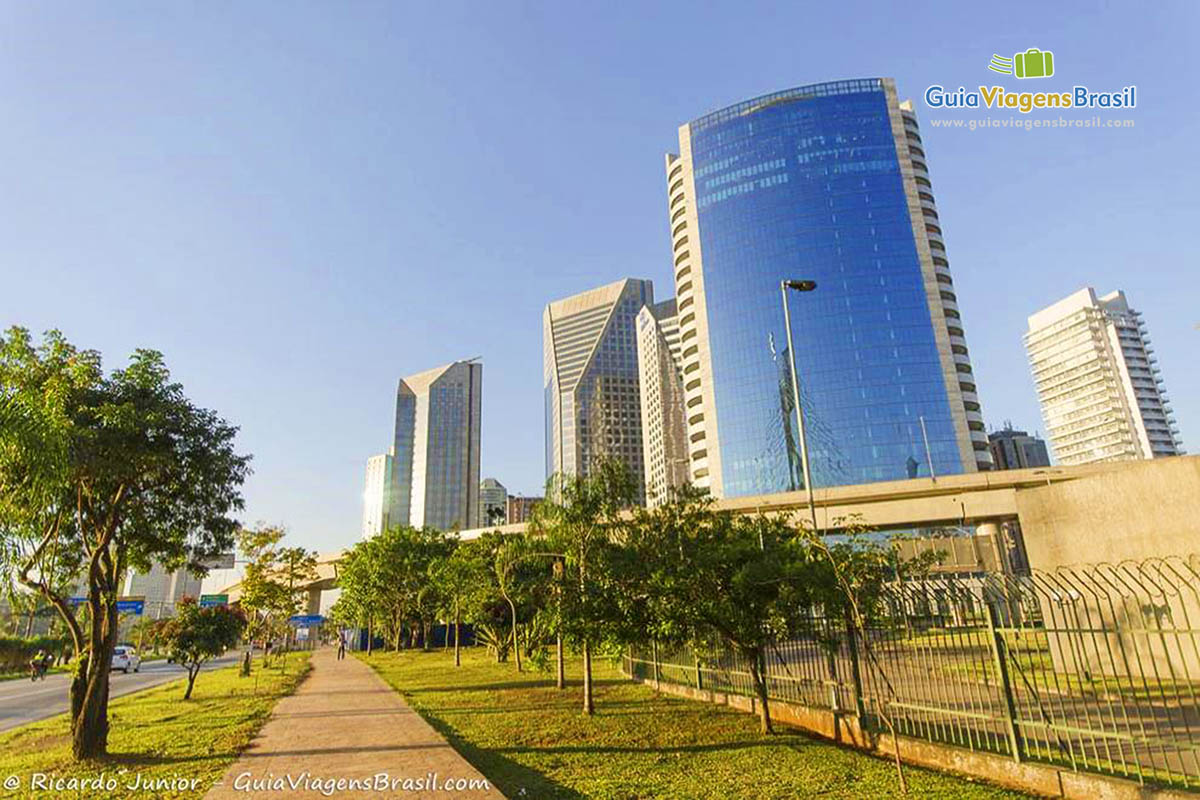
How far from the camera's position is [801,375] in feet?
333

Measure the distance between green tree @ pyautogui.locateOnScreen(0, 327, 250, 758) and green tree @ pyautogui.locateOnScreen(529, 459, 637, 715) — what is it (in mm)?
8301

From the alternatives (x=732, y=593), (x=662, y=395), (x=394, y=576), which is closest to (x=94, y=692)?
(x=732, y=593)

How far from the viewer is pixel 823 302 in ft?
331

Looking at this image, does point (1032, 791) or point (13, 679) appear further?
point (13, 679)

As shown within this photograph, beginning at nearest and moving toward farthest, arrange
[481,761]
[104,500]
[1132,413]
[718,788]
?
1. [718,788]
2. [481,761]
3. [104,500]
4. [1132,413]

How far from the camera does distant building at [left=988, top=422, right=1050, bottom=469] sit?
170 m

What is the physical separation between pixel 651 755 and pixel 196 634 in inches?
789

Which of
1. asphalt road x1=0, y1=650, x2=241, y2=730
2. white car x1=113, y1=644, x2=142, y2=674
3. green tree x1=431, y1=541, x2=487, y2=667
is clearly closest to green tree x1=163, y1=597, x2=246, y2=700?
asphalt road x1=0, y1=650, x2=241, y2=730

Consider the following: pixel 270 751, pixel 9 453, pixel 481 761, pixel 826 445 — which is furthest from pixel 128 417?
pixel 826 445

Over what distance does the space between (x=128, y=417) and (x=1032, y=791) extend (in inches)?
645

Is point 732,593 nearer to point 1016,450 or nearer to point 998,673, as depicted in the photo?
point 998,673

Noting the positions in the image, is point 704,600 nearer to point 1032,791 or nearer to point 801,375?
point 1032,791

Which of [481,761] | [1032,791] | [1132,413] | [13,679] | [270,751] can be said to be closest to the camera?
[1032,791]

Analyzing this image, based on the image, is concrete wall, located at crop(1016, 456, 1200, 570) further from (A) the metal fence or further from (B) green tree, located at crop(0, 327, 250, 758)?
(B) green tree, located at crop(0, 327, 250, 758)
